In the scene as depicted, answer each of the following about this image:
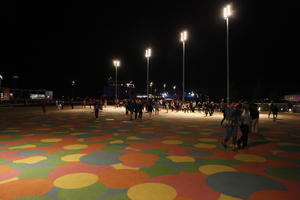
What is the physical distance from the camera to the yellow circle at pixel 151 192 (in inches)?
162

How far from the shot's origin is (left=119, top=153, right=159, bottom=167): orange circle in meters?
6.11

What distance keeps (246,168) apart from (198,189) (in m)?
2.03

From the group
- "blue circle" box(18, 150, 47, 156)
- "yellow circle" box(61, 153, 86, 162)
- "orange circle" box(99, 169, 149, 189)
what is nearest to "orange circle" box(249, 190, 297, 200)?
"orange circle" box(99, 169, 149, 189)

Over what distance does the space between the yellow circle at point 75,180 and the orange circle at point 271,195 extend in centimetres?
336

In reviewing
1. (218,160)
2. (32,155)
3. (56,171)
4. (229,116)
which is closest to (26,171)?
(56,171)

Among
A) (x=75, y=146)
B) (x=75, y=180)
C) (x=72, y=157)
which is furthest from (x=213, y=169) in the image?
(x=75, y=146)

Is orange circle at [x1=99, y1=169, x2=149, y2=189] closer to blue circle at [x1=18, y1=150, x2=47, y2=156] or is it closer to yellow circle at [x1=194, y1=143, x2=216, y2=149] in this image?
blue circle at [x1=18, y1=150, x2=47, y2=156]

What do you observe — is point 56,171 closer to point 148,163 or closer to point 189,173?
point 148,163

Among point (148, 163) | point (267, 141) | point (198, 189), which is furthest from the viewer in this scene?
point (267, 141)

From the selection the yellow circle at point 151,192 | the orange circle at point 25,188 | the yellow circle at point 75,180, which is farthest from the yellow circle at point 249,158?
the orange circle at point 25,188

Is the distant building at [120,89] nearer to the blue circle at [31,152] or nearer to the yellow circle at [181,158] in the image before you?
the blue circle at [31,152]

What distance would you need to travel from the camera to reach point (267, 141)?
9391 millimetres

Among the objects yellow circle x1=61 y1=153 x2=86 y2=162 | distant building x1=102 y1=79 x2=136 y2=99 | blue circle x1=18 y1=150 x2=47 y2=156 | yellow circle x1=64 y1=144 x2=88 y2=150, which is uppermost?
distant building x1=102 y1=79 x2=136 y2=99

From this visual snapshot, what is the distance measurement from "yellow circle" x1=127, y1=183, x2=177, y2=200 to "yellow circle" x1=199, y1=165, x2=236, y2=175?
1399 millimetres
